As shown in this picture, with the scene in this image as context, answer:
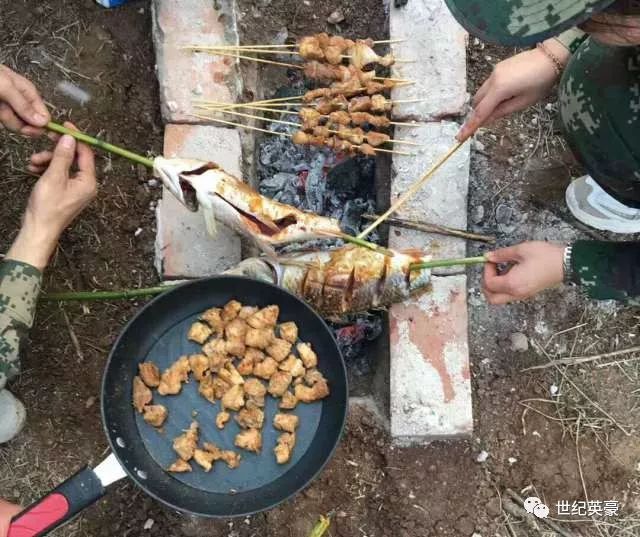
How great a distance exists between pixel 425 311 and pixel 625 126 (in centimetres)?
116

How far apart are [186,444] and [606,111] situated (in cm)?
222

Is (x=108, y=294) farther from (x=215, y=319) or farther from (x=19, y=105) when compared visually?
(x=19, y=105)

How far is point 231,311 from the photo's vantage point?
119 inches

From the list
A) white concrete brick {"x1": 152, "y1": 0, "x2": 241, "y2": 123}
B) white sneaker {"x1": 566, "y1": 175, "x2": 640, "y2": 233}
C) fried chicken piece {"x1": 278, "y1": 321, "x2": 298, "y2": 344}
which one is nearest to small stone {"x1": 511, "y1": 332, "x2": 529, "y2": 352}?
white sneaker {"x1": 566, "y1": 175, "x2": 640, "y2": 233}

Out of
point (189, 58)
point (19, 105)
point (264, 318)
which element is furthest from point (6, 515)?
point (189, 58)

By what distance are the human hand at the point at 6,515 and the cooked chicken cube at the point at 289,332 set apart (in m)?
1.25

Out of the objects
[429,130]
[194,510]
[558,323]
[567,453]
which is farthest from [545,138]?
[194,510]

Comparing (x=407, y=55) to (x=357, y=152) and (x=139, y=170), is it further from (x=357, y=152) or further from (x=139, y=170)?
(x=139, y=170)

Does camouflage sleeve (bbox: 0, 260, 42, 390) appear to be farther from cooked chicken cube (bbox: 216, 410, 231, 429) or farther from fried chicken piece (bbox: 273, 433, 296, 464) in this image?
fried chicken piece (bbox: 273, 433, 296, 464)

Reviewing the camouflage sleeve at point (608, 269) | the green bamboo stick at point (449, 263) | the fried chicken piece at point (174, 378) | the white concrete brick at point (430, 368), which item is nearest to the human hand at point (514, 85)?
the green bamboo stick at point (449, 263)

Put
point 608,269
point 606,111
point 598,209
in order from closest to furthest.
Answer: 1. point 608,269
2. point 606,111
3. point 598,209

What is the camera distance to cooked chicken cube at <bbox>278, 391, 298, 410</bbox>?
9.86ft

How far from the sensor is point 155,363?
120 inches

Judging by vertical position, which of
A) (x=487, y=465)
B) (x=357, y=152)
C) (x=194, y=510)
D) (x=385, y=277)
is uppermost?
(x=357, y=152)
